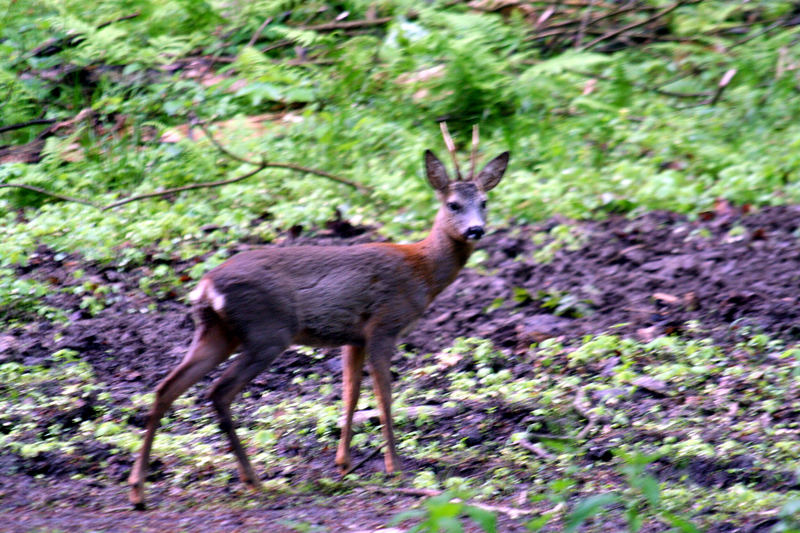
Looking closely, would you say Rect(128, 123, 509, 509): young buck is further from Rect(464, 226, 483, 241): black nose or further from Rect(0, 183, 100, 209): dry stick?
Rect(0, 183, 100, 209): dry stick

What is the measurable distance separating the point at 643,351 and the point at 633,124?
4540mm

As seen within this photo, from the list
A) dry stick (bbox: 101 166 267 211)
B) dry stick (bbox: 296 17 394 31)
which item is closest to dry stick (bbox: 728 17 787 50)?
dry stick (bbox: 296 17 394 31)

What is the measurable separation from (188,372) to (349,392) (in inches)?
35.6

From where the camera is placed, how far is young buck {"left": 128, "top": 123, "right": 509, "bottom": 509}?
5012 mm

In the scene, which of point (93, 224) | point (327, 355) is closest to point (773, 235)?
point (327, 355)

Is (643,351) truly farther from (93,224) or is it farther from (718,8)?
(718,8)

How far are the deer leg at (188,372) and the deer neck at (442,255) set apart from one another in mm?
1321

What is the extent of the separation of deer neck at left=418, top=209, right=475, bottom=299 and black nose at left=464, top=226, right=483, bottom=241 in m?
0.14

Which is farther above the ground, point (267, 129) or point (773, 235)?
point (267, 129)

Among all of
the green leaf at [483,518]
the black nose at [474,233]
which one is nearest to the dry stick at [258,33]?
the black nose at [474,233]

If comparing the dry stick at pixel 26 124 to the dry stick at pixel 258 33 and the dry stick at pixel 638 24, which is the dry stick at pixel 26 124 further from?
the dry stick at pixel 638 24

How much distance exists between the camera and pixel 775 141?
957 cm

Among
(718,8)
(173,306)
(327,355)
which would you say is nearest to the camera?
(327,355)

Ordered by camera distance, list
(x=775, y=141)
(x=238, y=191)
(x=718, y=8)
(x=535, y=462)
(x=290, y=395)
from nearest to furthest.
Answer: (x=535, y=462), (x=290, y=395), (x=238, y=191), (x=775, y=141), (x=718, y=8)
